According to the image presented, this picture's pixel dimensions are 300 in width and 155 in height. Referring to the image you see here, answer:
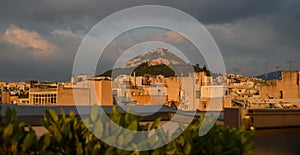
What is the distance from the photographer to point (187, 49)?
8117 millimetres

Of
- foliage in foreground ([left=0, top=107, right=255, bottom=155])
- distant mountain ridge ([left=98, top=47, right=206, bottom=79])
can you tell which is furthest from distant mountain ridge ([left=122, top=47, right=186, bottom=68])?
foliage in foreground ([left=0, top=107, right=255, bottom=155])

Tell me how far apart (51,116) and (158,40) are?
5.71m

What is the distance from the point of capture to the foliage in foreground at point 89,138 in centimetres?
288

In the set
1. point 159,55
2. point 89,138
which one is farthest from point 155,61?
point 89,138

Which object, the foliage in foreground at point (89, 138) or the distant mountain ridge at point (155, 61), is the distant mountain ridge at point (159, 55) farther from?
the foliage in foreground at point (89, 138)

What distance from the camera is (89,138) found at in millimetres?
3547

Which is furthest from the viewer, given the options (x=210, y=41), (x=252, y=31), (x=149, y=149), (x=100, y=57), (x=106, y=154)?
(x=252, y=31)

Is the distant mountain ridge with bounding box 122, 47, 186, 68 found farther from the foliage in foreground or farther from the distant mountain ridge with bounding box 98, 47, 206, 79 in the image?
the foliage in foreground

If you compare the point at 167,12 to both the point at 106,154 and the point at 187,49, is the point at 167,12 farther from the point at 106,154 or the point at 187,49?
the point at 106,154

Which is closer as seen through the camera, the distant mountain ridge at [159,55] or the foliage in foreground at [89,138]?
the foliage in foreground at [89,138]

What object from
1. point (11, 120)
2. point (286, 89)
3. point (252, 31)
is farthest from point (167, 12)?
point (286, 89)

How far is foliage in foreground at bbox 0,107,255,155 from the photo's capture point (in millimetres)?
2875

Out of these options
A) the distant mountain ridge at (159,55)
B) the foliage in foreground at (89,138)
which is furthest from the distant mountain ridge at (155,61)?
the foliage in foreground at (89,138)

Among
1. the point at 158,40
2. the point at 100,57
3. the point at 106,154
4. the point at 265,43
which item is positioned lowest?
the point at 106,154
